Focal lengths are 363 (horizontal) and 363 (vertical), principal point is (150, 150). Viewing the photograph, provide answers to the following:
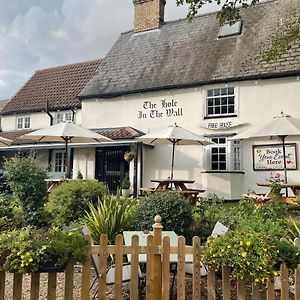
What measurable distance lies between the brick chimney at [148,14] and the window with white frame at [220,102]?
6547mm

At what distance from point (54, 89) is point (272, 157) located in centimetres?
1418

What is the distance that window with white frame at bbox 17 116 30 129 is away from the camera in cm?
2236

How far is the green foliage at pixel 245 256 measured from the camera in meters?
3.78

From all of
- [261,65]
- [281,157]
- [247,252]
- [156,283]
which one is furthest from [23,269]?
[261,65]

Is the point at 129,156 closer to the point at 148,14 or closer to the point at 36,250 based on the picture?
the point at 148,14

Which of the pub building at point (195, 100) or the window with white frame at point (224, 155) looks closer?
the pub building at point (195, 100)

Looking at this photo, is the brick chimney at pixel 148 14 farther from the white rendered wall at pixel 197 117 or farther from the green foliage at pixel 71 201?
the green foliage at pixel 71 201

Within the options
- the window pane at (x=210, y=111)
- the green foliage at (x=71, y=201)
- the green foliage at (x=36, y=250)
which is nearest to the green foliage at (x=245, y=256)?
the green foliage at (x=36, y=250)

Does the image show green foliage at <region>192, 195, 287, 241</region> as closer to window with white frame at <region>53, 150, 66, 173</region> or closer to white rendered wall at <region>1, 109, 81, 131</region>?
window with white frame at <region>53, 150, 66, 173</region>

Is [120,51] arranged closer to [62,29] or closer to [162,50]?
[162,50]

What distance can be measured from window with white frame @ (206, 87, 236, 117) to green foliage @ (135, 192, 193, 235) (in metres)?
10.2

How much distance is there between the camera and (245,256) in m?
3.78

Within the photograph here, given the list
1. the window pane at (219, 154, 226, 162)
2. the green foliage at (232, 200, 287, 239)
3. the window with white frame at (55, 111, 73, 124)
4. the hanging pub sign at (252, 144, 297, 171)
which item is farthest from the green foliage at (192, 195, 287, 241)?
the window with white frame at (55, 111, 73, 124)

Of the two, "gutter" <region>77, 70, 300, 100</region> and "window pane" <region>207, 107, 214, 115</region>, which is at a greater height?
"gutter" <region>77, 70, 300, 100</region>
